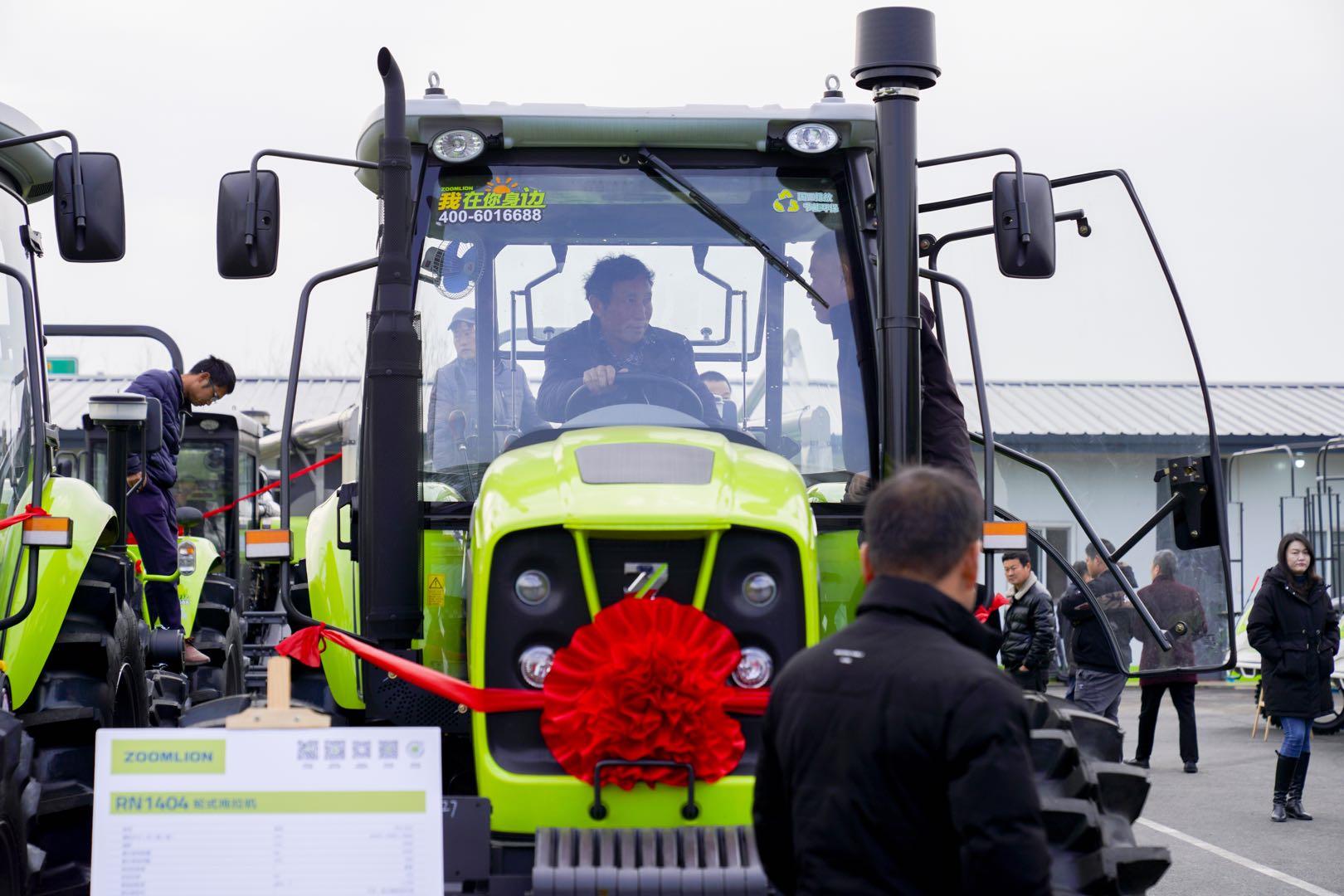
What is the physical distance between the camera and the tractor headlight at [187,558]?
39.7 ft

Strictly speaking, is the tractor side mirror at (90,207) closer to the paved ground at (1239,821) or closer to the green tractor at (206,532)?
the green tractor at (206,532)

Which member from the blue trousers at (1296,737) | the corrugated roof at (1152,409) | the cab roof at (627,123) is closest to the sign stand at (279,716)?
the cab roof at (627,123)

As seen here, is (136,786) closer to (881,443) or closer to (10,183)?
(881,443)

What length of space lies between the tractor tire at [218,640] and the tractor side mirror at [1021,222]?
6778mm

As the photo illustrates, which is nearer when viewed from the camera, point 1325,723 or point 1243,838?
point 1243,838

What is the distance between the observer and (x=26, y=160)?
6125 millimetres

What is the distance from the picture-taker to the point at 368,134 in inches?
220

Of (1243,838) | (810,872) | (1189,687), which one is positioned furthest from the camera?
(1189,687)

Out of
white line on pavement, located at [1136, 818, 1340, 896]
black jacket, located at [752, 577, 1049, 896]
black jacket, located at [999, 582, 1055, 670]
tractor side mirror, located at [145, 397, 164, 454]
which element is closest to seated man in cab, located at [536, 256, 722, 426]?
black jacket, located at [752, 577, 1049, 896]

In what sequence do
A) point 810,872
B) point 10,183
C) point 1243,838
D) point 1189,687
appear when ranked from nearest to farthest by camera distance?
point 810,872 < point 10,183 < point 1243,838 < point 1189,687

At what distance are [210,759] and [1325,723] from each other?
49.5 ft

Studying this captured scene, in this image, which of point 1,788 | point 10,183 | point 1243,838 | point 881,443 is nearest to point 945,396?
point 881,443

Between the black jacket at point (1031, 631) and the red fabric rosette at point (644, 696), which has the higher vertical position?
the red fabric rosette at point (644, 696)

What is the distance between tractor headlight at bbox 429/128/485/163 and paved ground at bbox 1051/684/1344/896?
215 inches
